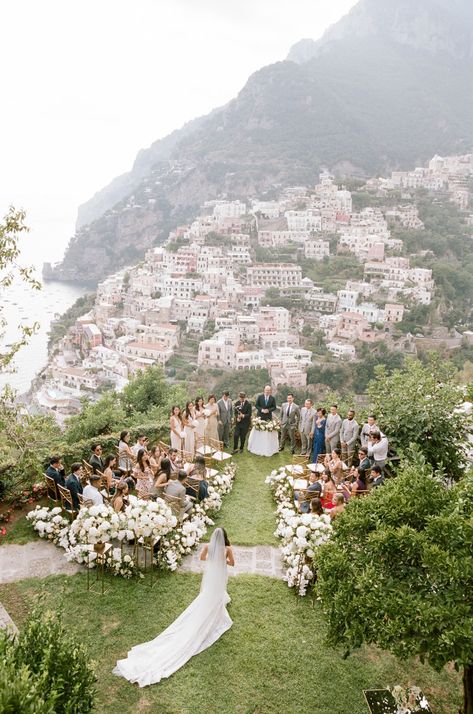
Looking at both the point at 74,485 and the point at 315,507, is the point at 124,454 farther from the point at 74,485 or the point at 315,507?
the point at 315,507

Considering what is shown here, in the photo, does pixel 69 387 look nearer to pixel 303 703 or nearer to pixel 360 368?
pixel 360 368

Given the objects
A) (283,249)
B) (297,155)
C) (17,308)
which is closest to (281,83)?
(297,155)

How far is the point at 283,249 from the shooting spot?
10381cm

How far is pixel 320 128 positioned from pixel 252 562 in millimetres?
165174

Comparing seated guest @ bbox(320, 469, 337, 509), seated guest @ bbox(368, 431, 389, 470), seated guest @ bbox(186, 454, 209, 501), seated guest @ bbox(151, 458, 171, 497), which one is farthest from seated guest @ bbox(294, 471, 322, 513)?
seated guest @ bbox(151, 458, 171, 497)

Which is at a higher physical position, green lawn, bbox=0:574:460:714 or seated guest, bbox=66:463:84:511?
seated guest, bbox=66:463:84:511

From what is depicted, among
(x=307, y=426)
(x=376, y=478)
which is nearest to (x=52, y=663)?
(x=376, y=478)

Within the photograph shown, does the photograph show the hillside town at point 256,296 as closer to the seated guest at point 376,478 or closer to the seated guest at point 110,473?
the seated guest at point 110,473

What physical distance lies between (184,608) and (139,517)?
119 centimetres

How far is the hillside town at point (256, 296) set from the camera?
71062mm

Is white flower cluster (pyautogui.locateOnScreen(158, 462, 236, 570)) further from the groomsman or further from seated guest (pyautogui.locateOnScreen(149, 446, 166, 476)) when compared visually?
the groomsman

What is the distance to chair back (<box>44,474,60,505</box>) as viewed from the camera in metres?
7.81

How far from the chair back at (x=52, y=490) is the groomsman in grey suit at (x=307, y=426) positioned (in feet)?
15.7

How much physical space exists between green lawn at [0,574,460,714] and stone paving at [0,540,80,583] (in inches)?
7.0
